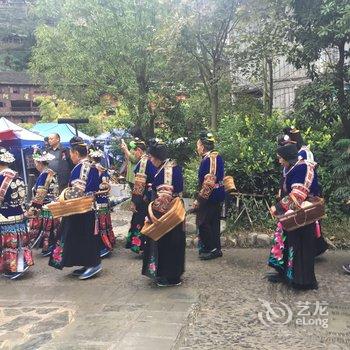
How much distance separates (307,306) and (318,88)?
377cm

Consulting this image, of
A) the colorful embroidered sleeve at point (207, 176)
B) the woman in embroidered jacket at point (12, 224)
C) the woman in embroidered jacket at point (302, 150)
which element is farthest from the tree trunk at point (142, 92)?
the woman in embroidered jacket at point (302, 150)

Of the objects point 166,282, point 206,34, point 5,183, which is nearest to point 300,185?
point 166,282

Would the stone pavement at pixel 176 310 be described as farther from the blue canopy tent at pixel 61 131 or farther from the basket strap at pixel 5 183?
the blue canopy tent at pixel 61 131

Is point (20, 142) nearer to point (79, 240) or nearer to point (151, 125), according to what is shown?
point (151, 125)

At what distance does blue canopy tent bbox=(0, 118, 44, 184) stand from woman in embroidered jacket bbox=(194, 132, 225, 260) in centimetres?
713

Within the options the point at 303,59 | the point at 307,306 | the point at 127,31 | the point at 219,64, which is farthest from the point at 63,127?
the point at 307,306

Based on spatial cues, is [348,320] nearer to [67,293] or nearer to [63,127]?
[67,293]

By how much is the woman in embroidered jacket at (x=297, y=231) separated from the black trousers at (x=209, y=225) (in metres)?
1.54

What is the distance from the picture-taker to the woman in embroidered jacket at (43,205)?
6914 mm

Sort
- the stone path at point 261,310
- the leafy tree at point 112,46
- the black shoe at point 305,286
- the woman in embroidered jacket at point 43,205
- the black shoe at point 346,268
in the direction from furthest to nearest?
the leafy tree at point 112,46, the woman in embroidered jacket at point 43,205, the black shoe at point 346,268, the black shoe at point 305,286, the stone path at point 261,310

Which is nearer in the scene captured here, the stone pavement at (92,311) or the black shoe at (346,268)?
the stone pavement at (92,311)

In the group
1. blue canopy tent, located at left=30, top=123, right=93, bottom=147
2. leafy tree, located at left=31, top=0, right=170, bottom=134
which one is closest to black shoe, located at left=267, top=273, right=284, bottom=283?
leafy tree, located at left=31, top=0, right=170, bottom=134

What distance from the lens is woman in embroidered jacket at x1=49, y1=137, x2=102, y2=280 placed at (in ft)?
19.8

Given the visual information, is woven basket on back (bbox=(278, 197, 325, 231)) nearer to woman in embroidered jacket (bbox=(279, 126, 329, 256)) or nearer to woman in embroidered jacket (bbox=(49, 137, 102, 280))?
woman in embroidered jacket (bbox=(279, 126, 329, 256))
